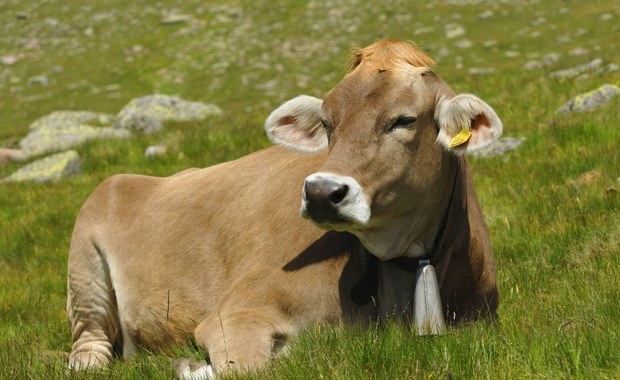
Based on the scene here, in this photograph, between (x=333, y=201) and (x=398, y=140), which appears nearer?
(x=333, y=201)

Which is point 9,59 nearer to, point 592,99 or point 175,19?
point 175,19

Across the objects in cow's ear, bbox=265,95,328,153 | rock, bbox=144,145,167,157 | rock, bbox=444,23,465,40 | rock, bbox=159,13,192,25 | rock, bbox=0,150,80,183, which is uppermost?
cow's ear, bbox=265,95,328,153

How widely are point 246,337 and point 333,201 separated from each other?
133 cm

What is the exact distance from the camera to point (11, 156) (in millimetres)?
18516

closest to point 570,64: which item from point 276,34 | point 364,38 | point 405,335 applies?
point 405,335

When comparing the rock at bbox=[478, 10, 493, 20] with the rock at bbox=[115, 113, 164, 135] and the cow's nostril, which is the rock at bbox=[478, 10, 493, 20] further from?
the cow's nostril

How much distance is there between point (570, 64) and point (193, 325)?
631 inches

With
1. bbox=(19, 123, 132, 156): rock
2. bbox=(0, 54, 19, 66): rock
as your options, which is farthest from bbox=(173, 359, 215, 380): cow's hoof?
bbox=(0, 54, 19, 66): rock

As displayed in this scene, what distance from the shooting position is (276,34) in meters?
46.5

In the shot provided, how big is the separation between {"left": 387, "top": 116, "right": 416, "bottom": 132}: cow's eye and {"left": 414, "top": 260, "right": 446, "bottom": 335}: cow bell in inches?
34.6

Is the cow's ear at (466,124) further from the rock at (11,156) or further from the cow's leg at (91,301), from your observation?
the rock at (11,156)

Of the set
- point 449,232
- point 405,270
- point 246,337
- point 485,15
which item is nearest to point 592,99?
point 449,232

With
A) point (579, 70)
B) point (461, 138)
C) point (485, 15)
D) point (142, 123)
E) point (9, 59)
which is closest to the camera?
point (461, 138)

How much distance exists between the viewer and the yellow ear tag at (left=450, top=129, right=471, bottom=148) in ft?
18.7
